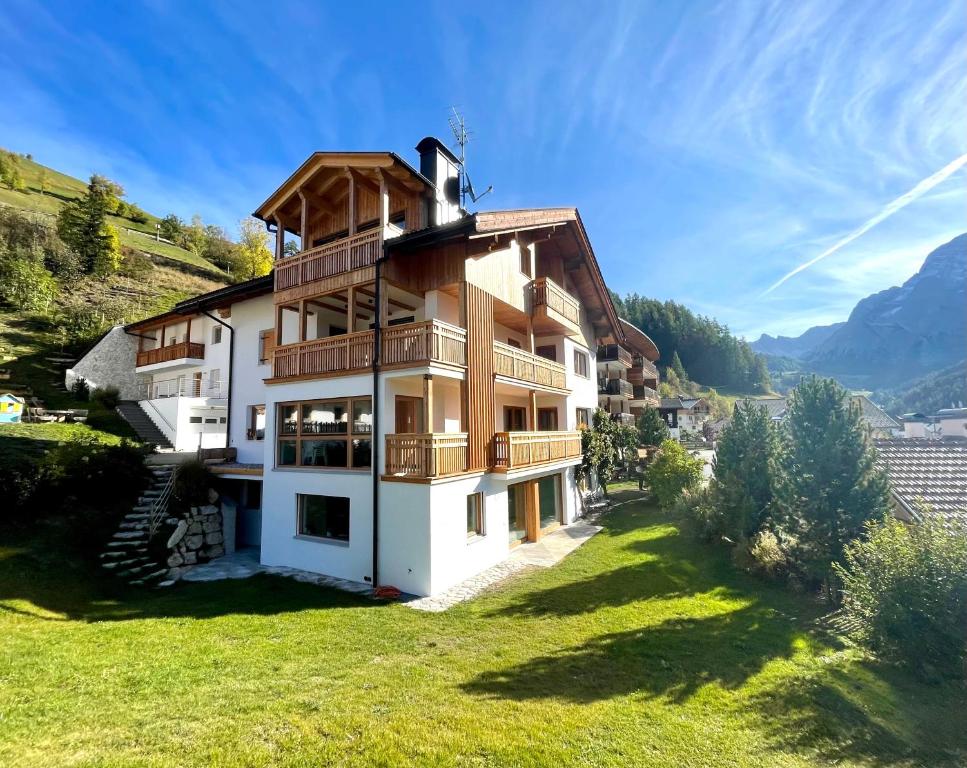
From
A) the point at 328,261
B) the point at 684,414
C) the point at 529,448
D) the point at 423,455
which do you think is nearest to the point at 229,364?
the point at 328,261

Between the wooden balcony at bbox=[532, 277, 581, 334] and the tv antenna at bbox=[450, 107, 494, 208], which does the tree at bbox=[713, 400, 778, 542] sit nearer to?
the wooden balcony at bbox=[532, 277, 581, 334]

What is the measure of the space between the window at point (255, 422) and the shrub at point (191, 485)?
9.20 feet

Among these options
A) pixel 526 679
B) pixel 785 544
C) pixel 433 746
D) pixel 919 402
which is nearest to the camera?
pixel 433 746

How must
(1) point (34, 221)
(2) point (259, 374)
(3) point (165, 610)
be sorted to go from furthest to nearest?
(1) point (34, 221) < (2) point (259, 374) < (3) point (165, 610)

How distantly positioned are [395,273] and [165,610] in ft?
35.0

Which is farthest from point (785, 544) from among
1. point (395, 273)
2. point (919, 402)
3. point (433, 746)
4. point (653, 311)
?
point (919, 402)

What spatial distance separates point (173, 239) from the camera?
63.6 m

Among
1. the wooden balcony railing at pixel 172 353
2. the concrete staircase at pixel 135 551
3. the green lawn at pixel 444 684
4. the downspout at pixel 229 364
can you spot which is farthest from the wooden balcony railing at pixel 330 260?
the wooden balcony railing at pixel 172 353

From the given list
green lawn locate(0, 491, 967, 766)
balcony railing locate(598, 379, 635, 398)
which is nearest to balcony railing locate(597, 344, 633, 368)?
balcony railing locate(598, 379, 635, 398)

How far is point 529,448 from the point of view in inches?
609

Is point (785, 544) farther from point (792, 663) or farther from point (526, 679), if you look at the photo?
point (526, 679)

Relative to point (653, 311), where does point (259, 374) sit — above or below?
below

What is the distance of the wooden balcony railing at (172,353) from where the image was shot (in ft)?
74.8

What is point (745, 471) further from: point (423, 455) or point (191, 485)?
point (191, 485)
